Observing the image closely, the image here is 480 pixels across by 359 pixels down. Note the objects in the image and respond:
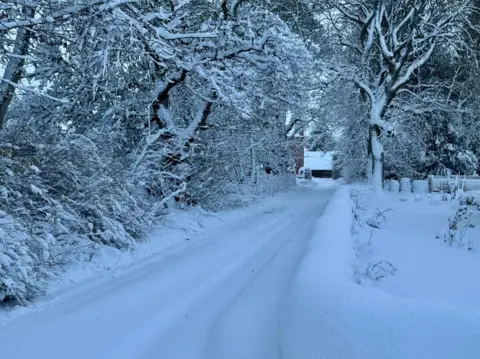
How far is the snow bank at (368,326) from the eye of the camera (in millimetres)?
2125

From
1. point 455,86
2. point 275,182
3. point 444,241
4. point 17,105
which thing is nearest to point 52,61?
point 17,105

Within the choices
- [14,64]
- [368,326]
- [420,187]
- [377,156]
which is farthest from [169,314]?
[420,187]

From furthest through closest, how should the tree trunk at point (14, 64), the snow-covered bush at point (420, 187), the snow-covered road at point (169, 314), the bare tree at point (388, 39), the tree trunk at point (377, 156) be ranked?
the snow-covered bush at point (420, 187) < the tree trunk at point (377, 156) < the bare tree at point (388, 39) < the tree trunk at point (14, 64) < the snow-covered road at point (169, 314)

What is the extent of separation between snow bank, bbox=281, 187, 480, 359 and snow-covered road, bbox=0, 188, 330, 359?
0.74 meters

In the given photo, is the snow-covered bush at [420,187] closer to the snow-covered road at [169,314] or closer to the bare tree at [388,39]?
the bare tree at [388,39]

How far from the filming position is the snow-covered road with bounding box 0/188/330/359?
3.63m

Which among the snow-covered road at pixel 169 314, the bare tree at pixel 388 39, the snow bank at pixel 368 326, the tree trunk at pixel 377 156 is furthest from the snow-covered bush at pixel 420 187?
the snow bank at pixel 368 326

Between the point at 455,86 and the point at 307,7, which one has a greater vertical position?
the point at 307,7

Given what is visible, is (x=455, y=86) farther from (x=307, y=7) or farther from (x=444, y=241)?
(x=444, y=241)

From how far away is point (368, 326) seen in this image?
94.0 inches

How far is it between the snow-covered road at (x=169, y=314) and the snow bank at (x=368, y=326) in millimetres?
745

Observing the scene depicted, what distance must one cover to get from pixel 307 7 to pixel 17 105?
1220cm

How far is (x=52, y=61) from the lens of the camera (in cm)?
1021

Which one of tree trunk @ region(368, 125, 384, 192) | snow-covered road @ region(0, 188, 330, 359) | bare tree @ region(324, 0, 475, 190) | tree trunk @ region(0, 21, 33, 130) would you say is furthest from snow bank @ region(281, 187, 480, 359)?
bare tree @ region(324, 0, 475, 190)
